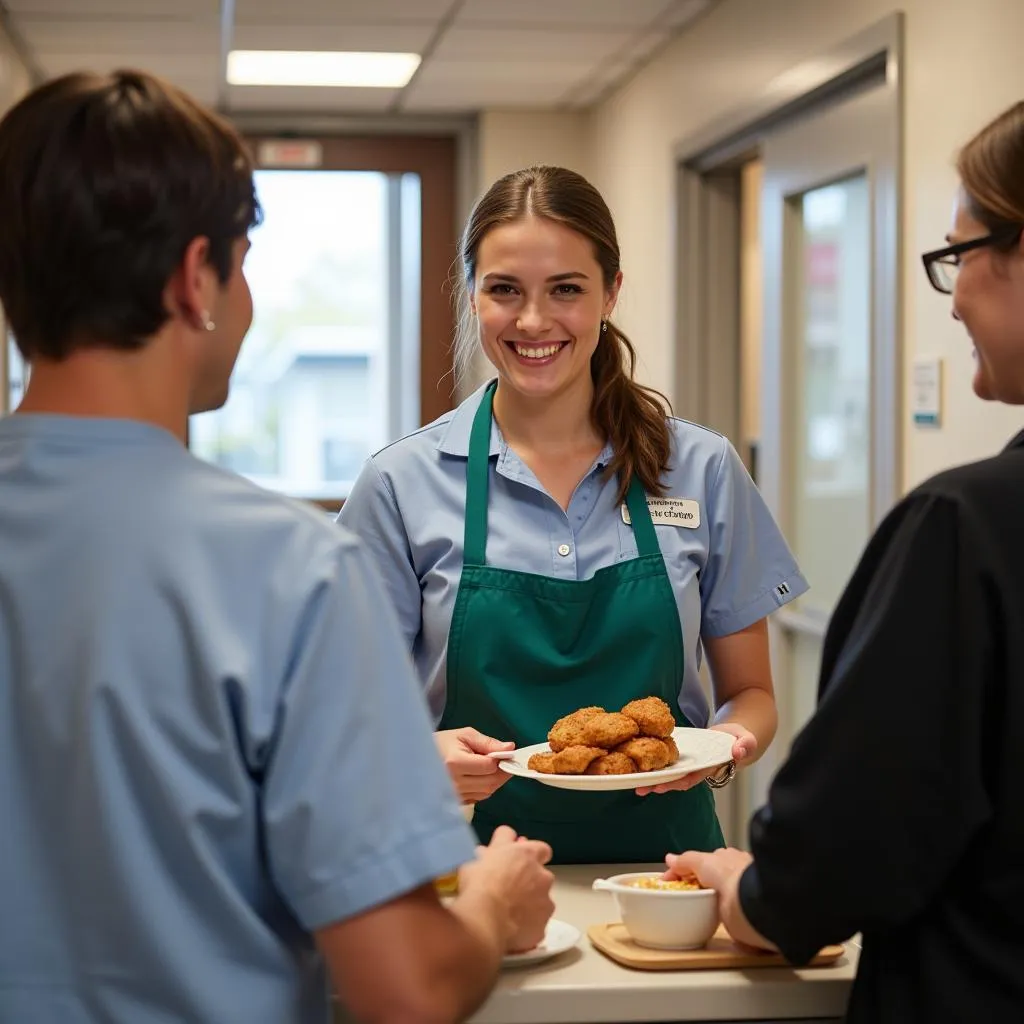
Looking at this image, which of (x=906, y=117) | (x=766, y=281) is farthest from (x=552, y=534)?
(x=766, y=281)

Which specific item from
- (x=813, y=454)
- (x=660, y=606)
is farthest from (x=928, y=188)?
(x=660, y=606)

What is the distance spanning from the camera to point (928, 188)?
114 inches

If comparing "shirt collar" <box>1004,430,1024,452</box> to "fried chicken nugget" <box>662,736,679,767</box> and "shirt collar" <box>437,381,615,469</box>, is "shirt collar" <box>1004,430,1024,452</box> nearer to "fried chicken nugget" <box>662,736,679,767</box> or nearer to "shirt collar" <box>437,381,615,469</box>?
"fried chicken nugget" <box>662,736,679,767</box>

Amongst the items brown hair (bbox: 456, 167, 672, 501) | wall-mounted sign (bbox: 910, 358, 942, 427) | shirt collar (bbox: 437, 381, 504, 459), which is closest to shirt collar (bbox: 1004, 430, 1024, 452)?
brown hair (bbox: 456, 167, 672, 501)

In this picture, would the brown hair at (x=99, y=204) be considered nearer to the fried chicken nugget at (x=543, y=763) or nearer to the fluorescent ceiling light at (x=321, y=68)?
the fried chicken nugget at (x=543, y=763)

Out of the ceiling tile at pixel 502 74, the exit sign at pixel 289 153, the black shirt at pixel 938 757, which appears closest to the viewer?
the black shirt at pixel 938 757

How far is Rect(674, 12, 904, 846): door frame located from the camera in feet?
10.1

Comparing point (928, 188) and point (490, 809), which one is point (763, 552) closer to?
point (490, 809)

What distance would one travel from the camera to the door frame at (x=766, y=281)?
3.08 metres

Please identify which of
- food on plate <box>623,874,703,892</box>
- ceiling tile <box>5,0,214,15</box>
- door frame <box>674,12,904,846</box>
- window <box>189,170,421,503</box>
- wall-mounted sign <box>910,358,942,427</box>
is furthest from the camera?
window <box>189,170,421,503</box>

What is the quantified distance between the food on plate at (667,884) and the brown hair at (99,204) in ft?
2.47

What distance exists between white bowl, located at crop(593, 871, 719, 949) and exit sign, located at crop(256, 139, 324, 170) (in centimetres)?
493

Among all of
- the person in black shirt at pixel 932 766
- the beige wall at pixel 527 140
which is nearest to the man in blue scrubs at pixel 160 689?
the person in black shirt at pixel 932 766

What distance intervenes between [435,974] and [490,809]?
0.94 m
